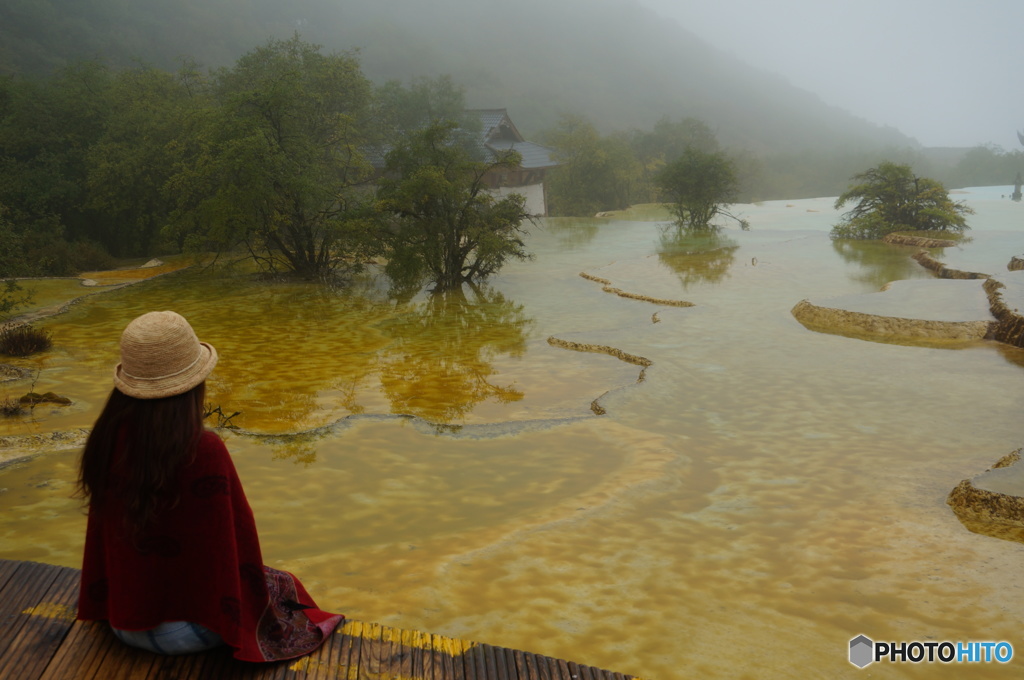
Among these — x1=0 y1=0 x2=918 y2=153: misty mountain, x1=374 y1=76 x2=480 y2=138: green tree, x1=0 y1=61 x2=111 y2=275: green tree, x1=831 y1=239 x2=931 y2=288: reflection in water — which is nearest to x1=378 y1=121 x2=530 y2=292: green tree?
x1=831 y1=239 x2=931 y2=288: reflection in water

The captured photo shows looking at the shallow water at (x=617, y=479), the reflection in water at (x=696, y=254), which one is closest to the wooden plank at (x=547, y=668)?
the shallow water at (x=617, y=479)

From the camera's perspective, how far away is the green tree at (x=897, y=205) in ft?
68.4

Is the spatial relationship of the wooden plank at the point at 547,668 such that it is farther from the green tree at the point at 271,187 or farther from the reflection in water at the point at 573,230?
the reflection in water at the point at 573,230

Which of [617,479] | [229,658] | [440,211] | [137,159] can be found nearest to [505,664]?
[229,658]

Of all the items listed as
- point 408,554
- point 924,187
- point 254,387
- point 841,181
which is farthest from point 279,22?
point 408,554

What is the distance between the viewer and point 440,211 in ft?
47.0

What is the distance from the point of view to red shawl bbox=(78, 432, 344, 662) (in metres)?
2.21

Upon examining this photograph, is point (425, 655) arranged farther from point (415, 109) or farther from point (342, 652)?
point (415, 109)

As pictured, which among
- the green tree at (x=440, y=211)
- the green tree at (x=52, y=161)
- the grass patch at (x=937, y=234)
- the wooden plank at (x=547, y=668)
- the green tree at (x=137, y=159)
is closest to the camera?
the wooden plank at (x=547, y=668)

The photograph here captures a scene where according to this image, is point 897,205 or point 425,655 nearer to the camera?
point 425,655

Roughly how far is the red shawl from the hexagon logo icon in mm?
2563

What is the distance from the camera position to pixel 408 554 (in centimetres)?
439

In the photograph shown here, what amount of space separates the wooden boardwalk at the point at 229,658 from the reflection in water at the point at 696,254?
39.9 feet

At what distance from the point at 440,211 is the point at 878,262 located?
10099mm
